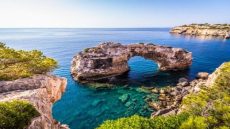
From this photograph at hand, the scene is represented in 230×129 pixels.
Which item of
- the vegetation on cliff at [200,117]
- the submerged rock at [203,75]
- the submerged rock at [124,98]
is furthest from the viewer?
the submerged rock at [203,75]

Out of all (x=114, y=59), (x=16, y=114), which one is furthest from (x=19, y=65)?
(x=114, y=59)

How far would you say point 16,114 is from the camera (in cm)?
1566

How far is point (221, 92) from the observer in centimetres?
1906

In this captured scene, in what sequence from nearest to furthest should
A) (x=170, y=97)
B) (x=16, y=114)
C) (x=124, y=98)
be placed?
(x=16, y=114)
(x=170, y=97)
(x=124, y=98)

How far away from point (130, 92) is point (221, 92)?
2720 centimetres

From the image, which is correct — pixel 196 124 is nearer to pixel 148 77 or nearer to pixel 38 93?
pixel 38 93

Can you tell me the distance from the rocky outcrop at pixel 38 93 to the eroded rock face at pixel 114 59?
27.0 meters

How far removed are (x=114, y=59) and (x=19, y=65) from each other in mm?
32168

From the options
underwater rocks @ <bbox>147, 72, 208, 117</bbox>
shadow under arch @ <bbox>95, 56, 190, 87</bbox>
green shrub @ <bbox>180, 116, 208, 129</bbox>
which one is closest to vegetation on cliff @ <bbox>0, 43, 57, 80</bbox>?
green shrub @ <bbox>180, 116, 208, 129</bbox>

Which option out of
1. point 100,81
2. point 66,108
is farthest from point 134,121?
point 100,81

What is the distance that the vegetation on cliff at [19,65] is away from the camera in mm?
23319

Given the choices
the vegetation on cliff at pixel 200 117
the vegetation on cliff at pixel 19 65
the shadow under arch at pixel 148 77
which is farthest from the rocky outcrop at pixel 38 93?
the shadow under arch at pixel 148 77

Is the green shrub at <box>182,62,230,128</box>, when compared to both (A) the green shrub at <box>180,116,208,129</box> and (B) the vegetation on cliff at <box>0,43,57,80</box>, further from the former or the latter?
(B) the vegetation on cliff at <box>0,43,57,80</box>

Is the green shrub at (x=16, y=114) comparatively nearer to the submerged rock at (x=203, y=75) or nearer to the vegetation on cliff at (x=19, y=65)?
the vegetation on cliff at (x=19, y=65)
